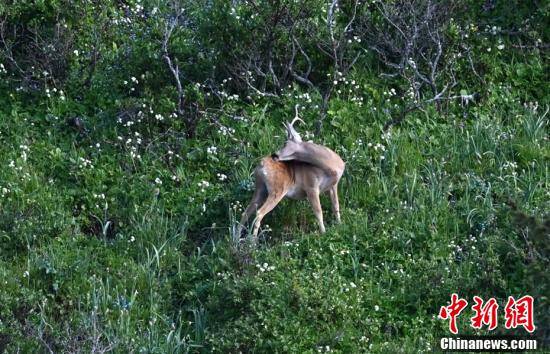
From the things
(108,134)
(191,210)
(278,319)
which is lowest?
(278,319)

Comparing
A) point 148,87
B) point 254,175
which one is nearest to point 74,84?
point 148,87

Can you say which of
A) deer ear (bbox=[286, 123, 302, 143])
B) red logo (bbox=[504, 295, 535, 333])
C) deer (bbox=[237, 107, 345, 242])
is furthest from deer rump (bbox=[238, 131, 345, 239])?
red logo (bbox=[504, 295, 535, 333])

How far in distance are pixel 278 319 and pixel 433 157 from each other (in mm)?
3082

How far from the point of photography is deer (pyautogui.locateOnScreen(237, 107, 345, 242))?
1162 cm

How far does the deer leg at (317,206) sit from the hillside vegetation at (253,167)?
11 centimetres

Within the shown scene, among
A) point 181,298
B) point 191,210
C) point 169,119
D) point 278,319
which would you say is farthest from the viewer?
point 169,119

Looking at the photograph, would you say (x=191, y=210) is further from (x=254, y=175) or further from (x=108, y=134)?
(x=108, y=134)

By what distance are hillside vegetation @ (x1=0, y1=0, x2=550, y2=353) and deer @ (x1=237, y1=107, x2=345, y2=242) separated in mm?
243

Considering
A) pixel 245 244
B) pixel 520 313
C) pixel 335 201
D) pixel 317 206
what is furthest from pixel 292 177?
pixel 520 313

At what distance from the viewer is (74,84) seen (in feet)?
45.8

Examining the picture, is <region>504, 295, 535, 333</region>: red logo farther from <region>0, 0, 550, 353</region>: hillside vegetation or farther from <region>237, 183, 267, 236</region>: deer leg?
<region>237, 183, 267, 236</region>: deer leg

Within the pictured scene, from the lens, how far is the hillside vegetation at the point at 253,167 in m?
10.7

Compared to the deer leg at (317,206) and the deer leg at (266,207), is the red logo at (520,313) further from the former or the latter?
the deer leg at (266,207)

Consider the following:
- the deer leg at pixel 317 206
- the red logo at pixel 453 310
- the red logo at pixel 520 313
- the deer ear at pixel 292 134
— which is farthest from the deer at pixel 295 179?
the red logo at pixel 520 313
